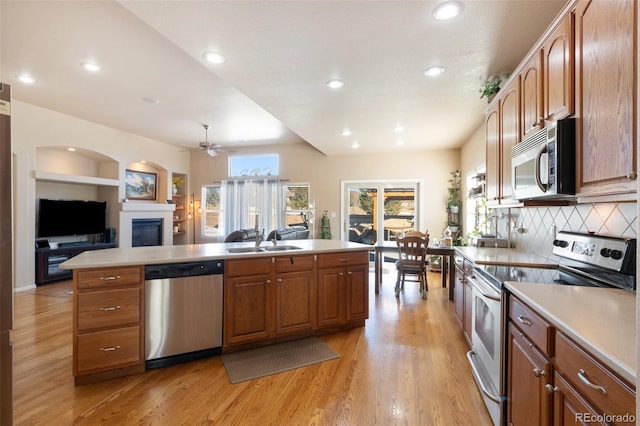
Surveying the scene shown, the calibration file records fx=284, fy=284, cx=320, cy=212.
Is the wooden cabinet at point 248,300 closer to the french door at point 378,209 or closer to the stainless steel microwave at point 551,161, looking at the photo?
the stainless steel microwave at point 551,161

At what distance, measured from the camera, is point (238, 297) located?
2572mm

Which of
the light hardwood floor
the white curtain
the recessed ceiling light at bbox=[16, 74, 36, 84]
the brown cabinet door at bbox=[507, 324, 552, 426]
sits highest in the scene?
the recessed ceiling light at bbox=[16, 74, 36, 84]

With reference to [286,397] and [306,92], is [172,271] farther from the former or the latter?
[306,92]

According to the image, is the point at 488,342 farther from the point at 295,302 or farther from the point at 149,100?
the point at 149,100

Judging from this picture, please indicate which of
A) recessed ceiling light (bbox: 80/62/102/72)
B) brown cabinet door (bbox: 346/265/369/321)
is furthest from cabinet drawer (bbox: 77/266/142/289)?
recessed ceiling light (bbox: 80/62/102/72)

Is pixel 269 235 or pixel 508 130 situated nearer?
pixel 508 130

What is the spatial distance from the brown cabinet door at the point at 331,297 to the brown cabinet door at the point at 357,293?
0.26 feet

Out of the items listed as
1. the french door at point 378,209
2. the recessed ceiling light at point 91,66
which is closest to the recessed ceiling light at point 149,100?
the recessed ceiling light at point 91,66

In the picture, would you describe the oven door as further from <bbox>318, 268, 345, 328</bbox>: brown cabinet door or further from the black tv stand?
the black tv stand

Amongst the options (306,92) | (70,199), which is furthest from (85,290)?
(70,199)

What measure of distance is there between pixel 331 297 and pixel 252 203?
4836 mm

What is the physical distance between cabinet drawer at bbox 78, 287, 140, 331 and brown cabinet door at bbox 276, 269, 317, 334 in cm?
118

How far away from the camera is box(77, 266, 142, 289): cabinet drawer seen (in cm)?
211

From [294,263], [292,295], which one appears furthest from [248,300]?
[294,263]
